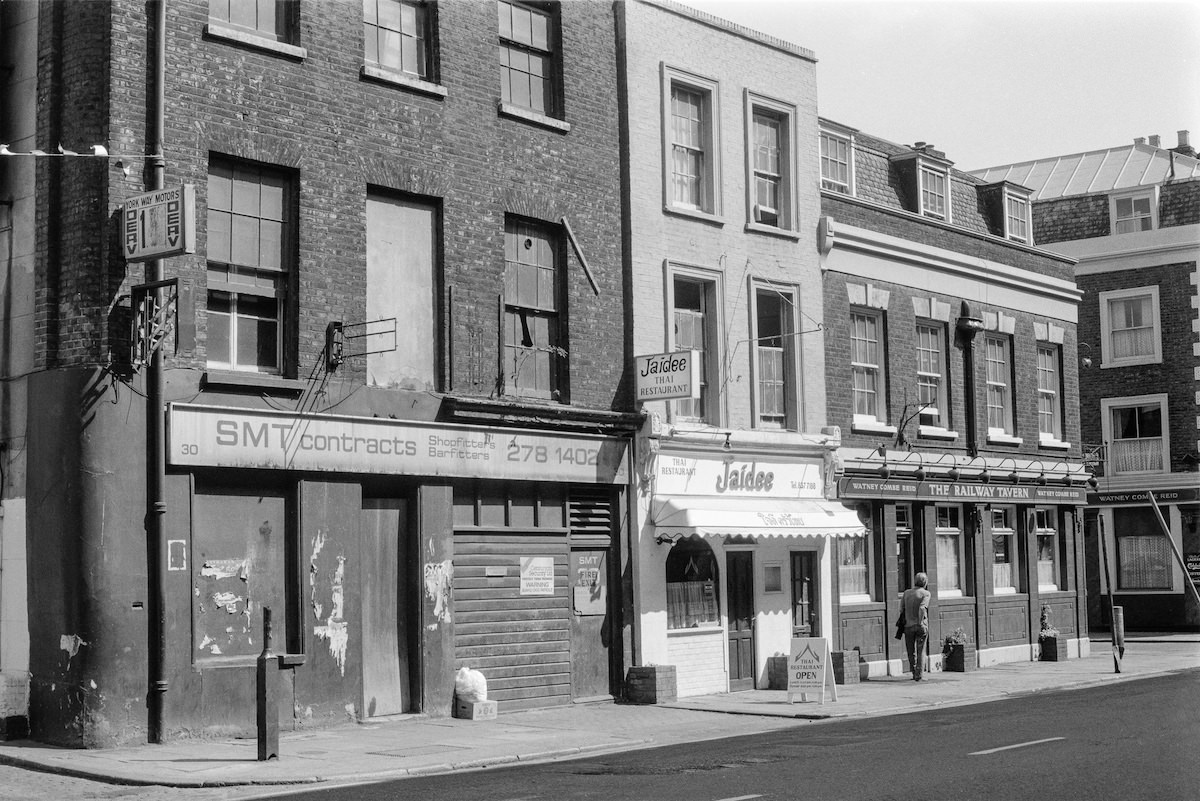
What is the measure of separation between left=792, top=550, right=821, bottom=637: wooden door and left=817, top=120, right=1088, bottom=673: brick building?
2.21ft

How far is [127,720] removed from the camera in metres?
15.2

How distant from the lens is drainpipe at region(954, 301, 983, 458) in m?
29.8

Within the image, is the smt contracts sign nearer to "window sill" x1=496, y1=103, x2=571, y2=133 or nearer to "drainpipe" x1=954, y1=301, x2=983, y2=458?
"window sill" x1=496, y1=103, x2=571, y2=133

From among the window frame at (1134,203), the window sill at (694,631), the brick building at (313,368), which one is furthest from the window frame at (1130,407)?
the brick building at (313,368)

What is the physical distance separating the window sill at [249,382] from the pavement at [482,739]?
13.0 feet

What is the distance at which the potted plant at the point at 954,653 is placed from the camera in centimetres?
2747

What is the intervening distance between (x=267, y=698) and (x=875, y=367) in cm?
1644

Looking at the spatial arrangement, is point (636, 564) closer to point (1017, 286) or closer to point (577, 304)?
point (577, 304)

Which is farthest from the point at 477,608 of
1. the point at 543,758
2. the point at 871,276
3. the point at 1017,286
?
the point at 1017,286

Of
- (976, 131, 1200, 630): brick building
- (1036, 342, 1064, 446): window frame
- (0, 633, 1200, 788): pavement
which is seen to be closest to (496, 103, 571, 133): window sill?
(0, 633, 1200, 788): pavement

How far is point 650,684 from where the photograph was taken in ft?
68.8

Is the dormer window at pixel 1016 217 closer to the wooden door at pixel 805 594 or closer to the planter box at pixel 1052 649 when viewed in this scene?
the planter box at pixel 1052 649

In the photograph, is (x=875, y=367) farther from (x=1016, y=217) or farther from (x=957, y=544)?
(x=1016, y=217)

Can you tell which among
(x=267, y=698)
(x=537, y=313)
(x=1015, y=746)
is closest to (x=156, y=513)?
(x=267, y=698)
